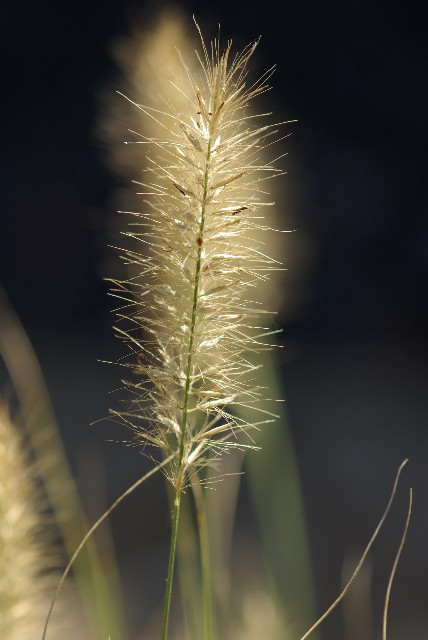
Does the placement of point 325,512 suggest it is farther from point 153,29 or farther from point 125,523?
point 153,29

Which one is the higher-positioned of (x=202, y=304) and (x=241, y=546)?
(x=202, y=304)

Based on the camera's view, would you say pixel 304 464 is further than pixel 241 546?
Yes

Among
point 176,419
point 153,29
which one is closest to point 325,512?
point 153,29

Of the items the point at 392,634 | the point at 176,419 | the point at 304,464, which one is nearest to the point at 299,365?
the point at 304,464

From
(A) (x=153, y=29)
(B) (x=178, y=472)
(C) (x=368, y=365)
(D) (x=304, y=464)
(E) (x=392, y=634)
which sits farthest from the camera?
(C) (x=368, y=365)

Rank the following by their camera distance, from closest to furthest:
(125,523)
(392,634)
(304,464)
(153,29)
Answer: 1. (153,29)
2. (392,634)
3. (125,523)
4. (304,464)

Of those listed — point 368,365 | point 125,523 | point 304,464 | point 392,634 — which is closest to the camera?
point 392,634

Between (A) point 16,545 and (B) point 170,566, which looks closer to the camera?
(B) point 170,566

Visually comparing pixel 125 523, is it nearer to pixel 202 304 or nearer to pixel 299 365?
pixel 299 365

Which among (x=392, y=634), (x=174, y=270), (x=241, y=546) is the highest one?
(x=174, y=270)
